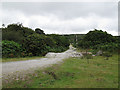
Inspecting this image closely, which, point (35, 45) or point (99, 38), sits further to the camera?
point (99, 38)

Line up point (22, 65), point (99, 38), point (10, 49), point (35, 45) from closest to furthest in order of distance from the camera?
1. point (22, 65)
2. point (10, 49)
3. point (35, 45)
4. point (99, 38)

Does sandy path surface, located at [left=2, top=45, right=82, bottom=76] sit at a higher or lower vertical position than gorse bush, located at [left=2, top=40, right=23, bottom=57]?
lower

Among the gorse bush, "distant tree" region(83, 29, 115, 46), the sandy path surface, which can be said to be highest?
"distant tree" region(83, 29, 115, 46)

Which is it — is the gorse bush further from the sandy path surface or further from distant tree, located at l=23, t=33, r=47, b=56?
the sandy path surface

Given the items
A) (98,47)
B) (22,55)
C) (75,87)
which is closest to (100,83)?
(75,87)

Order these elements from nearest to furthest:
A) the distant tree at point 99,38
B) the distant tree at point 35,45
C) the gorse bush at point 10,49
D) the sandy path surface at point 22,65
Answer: the sandy path surface at point 22,65 < the gorse bush at point 10,49 < the distant tree at point 35,45 < the distant tree at point 99,38

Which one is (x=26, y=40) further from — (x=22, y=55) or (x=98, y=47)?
(x=98, y=47)

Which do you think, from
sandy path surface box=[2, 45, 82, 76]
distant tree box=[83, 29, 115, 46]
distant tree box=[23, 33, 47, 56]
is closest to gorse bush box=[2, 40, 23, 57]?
distant tree box=[23, 33, 47, 56]

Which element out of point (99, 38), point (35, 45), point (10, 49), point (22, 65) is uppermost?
point (99, 38)

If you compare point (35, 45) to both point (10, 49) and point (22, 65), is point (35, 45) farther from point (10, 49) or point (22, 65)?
point (22, 65)

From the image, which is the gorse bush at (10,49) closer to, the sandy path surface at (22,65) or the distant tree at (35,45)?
the distant tree at (35,45)

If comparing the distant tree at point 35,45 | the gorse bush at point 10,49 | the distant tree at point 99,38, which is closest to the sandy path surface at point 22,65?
the gorse bush at point 10,49

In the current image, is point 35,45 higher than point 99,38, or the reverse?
point 99,38

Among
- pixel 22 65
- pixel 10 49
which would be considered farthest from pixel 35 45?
pixel 22 65
